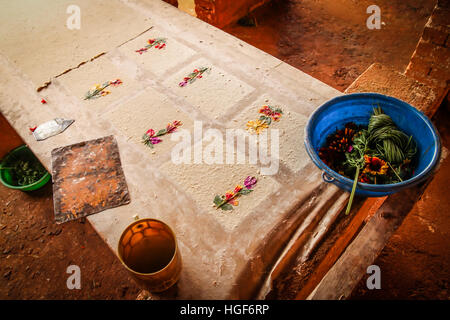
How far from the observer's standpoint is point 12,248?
3.02 metres

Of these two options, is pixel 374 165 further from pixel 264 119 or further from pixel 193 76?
pixel 193 76

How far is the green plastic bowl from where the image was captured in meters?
3.17

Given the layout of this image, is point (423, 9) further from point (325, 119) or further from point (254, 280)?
point (254, 280)

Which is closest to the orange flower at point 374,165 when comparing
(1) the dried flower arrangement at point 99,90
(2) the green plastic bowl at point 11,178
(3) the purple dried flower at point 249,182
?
(3) the purple dried flower at point 249,182

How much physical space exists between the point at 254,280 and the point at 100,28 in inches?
122

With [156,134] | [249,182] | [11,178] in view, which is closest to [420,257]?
[249,182]

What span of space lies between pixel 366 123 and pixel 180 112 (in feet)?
4.81

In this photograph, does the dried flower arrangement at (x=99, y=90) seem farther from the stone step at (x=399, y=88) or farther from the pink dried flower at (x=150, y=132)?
the stone step at (x=399, y=88)

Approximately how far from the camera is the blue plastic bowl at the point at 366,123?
67.1 inches

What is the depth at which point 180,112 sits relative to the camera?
240 cm

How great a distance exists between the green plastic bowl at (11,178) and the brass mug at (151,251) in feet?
7.44

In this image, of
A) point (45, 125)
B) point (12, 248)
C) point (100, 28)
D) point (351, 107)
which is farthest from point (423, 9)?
point (12, 248)

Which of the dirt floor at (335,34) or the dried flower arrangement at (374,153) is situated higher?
the dried flower arrangement at (374,153)
